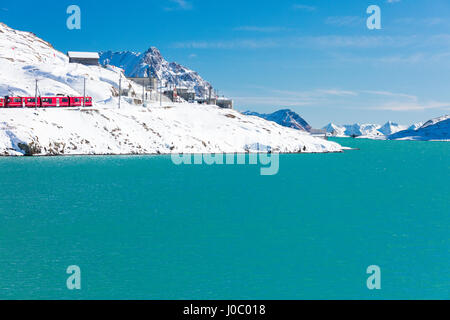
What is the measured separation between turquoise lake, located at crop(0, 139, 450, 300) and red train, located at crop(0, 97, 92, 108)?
64.9m

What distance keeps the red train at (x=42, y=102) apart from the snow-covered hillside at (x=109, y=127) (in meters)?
6.46

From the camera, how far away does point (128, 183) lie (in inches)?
2697

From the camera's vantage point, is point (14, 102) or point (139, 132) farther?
point (139, 132)

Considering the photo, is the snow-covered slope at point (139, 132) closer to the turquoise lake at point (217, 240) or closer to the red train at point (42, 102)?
the red train at point (42, 102)

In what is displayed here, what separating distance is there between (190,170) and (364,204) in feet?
153

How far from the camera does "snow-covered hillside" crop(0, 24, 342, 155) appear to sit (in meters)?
108

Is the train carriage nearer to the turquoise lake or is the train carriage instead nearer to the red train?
the red train

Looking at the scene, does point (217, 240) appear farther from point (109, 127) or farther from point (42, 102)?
point (42, 102)

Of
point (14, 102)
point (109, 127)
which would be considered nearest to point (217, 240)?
point (109, 127)

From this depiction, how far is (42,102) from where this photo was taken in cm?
12744

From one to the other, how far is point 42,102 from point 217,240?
108 m

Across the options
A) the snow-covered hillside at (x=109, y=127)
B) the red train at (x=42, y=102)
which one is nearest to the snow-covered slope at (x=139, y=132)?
the snow-covered hillside at (x=109, y=127)

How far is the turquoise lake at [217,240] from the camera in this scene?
25.3 meters
